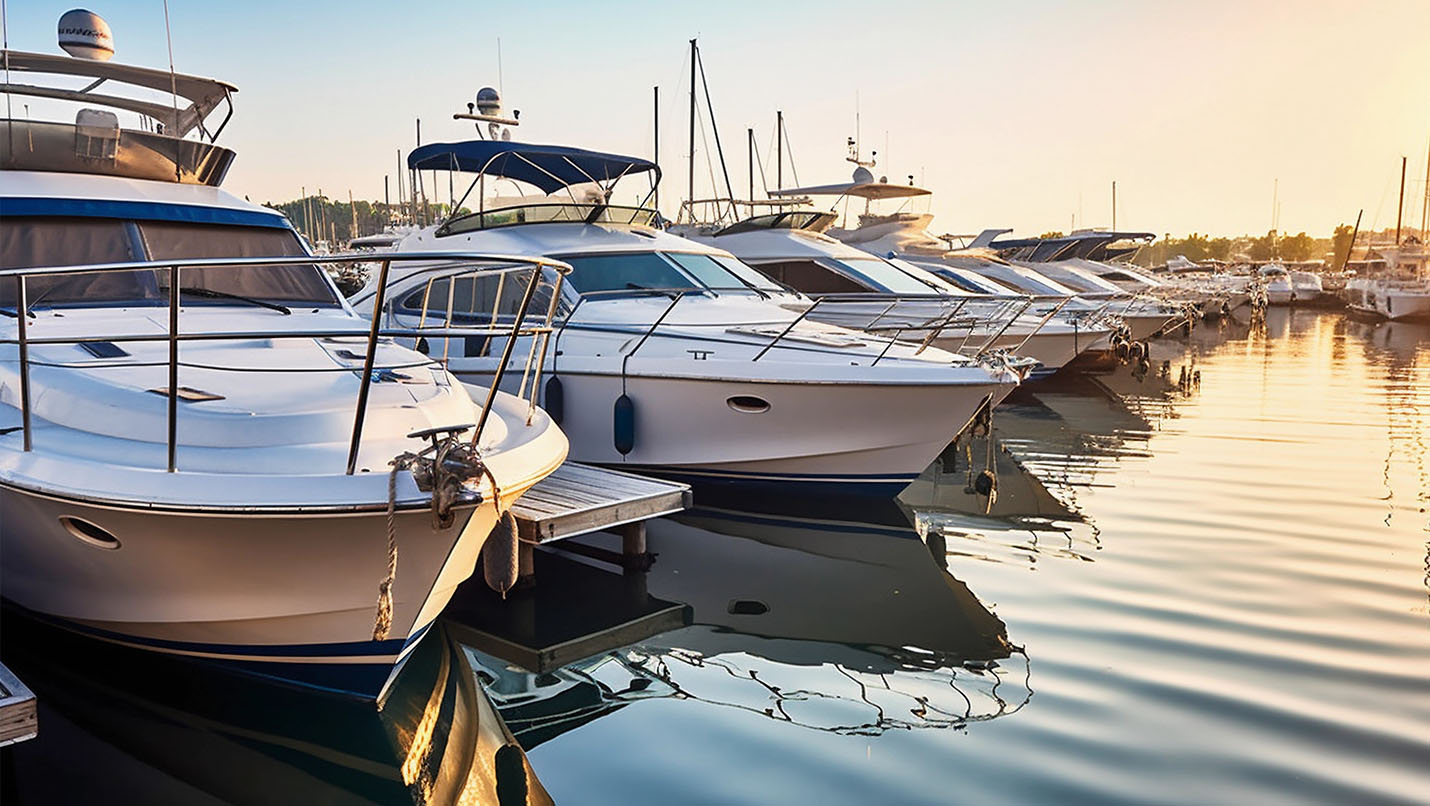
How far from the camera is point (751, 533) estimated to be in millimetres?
7180

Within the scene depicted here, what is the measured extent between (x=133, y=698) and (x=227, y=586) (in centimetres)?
98

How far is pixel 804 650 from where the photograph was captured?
199 inches

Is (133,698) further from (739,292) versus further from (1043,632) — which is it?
(739,292)

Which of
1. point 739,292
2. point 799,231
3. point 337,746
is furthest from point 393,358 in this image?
point 799,231

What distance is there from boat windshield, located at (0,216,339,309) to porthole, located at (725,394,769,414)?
298 centimetres

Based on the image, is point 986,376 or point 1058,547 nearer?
point 1058,547

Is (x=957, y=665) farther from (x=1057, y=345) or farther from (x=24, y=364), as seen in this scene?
(x=1057, y=345)

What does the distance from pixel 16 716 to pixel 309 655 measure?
1.07 meters

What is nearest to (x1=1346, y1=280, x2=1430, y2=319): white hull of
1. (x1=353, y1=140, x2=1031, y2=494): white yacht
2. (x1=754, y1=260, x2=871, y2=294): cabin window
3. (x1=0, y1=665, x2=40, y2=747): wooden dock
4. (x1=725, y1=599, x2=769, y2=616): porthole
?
(x1=754, y1=260, x2=871, y2=294): cabin window

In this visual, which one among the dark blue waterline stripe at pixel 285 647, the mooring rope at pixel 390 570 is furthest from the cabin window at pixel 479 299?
the mooring rope at pixel 390 570

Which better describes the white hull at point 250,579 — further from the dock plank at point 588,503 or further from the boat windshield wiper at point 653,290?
the boat windshield wiper at point 653,290

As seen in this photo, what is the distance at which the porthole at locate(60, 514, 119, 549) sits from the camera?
12.3 feet

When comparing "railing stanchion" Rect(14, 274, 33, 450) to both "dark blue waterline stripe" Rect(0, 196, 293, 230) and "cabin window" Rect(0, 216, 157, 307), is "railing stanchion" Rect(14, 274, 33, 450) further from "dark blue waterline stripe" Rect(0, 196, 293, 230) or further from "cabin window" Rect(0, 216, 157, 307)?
"dark blue waterline stripe" Rect(0, 196, 293, 230)

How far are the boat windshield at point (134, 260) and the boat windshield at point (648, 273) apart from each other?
324 centimetres
